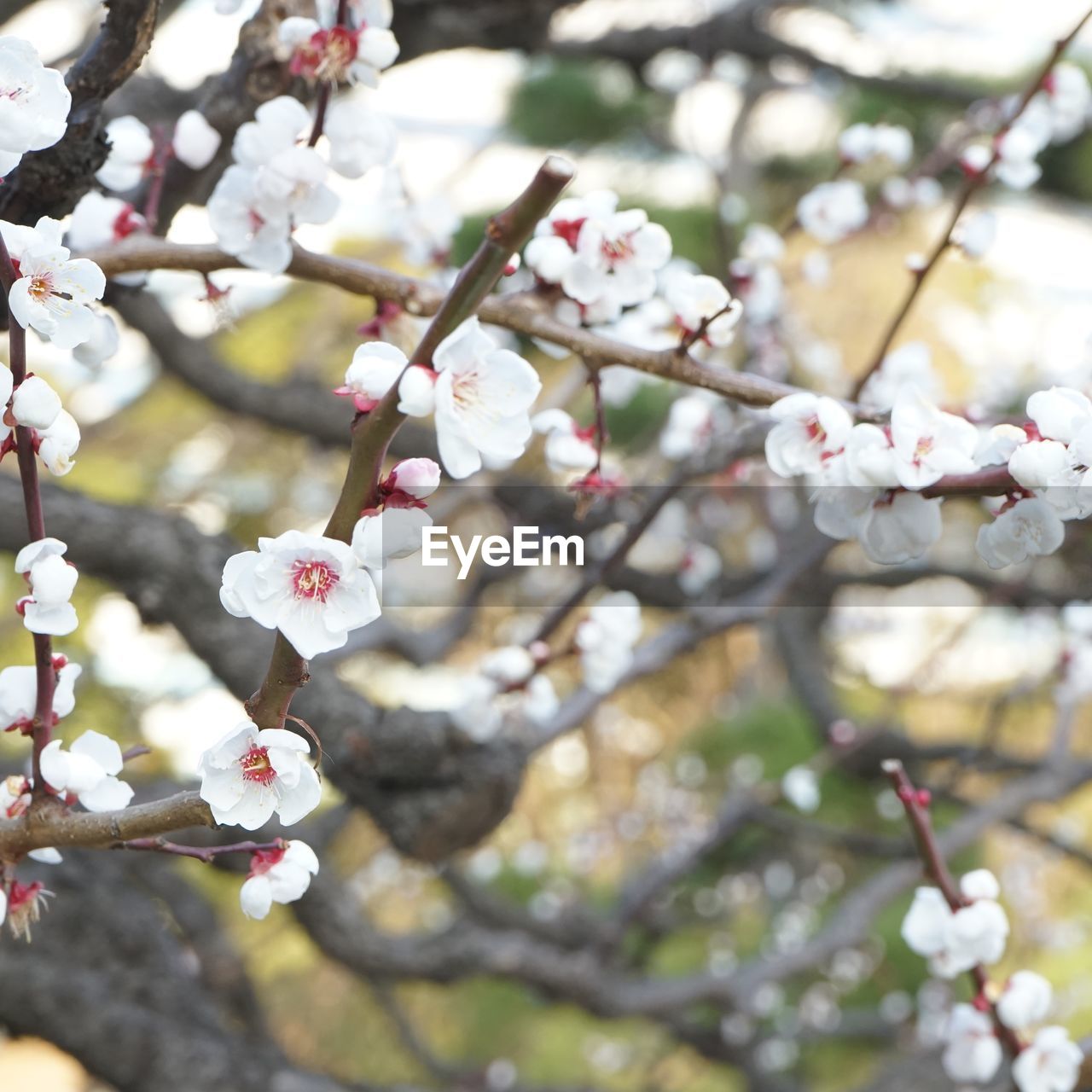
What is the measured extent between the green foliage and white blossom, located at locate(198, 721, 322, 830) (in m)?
3.07

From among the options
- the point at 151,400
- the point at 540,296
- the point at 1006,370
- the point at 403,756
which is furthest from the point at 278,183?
the point at 151,400

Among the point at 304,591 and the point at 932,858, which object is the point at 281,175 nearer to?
the point at 304,591

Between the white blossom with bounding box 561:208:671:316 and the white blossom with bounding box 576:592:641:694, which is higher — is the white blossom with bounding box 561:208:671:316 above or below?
above

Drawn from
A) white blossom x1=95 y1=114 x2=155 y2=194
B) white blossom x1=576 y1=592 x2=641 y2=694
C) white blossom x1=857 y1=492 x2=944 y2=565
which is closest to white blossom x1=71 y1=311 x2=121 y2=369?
white blossom x1=95 y1=114 x2=155 y2=194

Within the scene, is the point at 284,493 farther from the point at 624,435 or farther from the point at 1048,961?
the point at 1048,961

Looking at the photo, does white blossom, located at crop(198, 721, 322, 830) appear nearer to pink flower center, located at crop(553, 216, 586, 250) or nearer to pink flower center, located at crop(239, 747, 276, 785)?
pink flower center, located at crop(239, 747, 276, 785)

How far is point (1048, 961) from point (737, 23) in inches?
110

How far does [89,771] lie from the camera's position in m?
0.48

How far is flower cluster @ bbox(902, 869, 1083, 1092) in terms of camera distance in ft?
2.29

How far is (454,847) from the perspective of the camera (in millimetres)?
1151

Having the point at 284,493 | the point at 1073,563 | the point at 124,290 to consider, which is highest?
the point at 124,290

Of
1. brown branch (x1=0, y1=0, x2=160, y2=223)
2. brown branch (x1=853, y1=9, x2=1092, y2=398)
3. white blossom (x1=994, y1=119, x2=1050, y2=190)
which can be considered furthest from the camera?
white blossom (x1=994, y1=119, x2=1050, y2=190)

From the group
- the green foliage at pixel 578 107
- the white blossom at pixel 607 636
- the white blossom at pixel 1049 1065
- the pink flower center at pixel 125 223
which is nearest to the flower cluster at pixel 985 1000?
the white blossom at pixel 1049 1065

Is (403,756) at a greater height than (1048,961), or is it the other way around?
(403,756)
